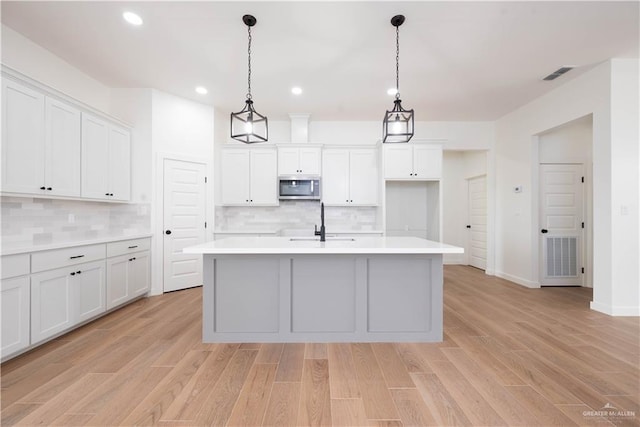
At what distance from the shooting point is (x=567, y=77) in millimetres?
3750

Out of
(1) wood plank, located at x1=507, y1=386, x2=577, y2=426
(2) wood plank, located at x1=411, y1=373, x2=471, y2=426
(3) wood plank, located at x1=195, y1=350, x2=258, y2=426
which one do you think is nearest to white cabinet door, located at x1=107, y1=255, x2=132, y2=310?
Answer: (3) wood plank, located at x1=195, y1=350, x2=258, y2=426

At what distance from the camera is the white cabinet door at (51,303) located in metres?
2.39

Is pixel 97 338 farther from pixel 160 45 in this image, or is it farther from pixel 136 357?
pixel 160 45

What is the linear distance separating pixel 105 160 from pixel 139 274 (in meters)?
1.53

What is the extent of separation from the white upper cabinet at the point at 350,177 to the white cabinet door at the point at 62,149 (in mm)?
3471

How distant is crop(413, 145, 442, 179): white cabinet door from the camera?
5000 mm

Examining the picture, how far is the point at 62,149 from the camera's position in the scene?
2.96 m

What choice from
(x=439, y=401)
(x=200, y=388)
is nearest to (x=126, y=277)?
(x=200, y=388)

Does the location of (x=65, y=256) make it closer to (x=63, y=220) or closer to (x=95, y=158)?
(x=63, y=220)

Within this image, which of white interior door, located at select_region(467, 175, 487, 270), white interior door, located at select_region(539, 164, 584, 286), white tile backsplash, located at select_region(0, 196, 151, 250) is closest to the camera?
white tile backsplash, located at select_region(0, 196, 151, 250)

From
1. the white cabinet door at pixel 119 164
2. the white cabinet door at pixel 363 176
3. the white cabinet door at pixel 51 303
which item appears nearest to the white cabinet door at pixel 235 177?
the white cabinet door at pixel 119 164

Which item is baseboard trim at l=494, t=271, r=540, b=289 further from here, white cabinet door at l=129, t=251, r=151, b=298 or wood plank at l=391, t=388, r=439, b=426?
white cabinet door at l=129, t=251, r=151, b=298

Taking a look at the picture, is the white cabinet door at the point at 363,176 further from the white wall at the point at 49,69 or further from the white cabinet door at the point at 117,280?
the white wall at the point at 49,69

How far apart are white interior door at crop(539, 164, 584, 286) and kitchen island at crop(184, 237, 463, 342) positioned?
3.36 metres
